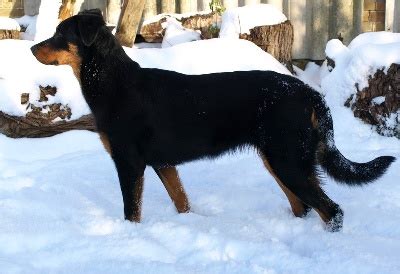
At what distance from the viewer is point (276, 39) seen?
761 cm

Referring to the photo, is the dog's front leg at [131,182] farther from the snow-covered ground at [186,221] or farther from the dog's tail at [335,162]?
the dog's tail at [335,162]

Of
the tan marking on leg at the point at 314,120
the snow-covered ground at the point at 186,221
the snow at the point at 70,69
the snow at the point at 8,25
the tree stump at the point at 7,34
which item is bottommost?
the snow-covered ground at the point at 186,221

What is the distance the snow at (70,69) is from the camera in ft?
20.4

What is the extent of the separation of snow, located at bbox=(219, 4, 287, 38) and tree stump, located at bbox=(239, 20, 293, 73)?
0.21ft

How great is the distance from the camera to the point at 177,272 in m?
3.07

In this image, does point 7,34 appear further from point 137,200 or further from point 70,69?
point 137,200

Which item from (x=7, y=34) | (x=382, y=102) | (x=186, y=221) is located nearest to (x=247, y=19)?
(x=382, y=102)

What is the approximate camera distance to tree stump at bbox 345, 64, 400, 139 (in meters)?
5.93

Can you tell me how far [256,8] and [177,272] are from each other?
16.6 feet

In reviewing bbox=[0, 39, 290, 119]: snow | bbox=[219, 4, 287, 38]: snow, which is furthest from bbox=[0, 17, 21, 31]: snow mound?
bbox=[219, 4, 287, 38]: snow

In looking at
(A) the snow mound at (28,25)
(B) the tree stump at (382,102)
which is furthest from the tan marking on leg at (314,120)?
(A) the snow mound at (28,25)

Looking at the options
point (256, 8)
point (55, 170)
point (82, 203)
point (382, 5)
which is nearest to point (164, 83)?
point (82, 203)

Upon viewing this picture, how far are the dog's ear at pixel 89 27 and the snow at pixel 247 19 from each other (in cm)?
374

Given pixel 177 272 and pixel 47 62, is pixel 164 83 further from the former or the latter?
pixel 177 272
